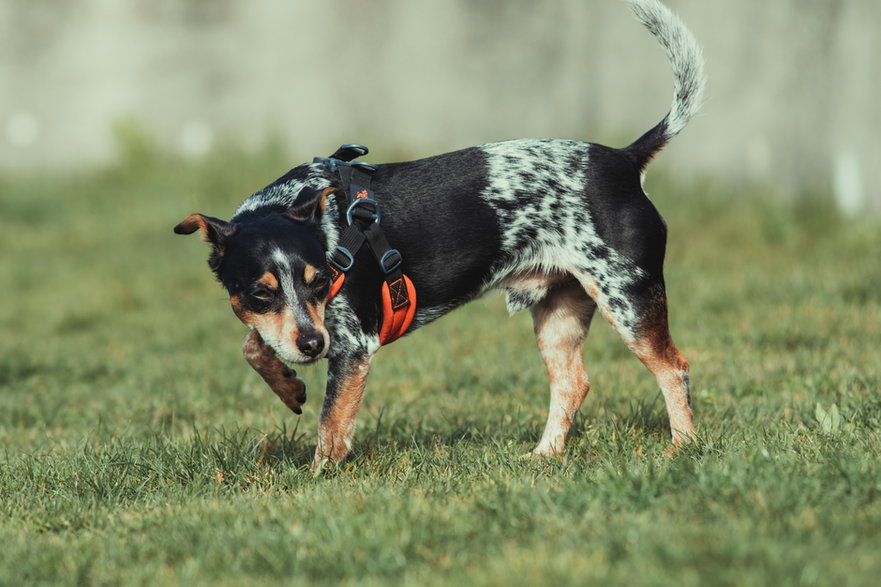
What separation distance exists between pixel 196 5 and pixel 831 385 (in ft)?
41.8

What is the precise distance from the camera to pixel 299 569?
2.91 m

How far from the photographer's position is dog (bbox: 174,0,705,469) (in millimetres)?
4180

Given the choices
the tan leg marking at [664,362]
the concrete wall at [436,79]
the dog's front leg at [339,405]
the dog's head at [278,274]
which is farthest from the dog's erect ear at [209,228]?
the concrete wall at [436,79]

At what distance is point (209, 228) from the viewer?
13.4 feet

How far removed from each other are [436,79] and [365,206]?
958 cm

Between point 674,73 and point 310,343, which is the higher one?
point 674,73

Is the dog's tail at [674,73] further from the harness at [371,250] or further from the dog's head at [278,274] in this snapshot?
the dog's head at [278,274]

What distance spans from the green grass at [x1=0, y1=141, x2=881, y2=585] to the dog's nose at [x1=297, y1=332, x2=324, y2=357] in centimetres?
54

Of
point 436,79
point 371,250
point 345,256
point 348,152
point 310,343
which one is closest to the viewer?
point 310,343

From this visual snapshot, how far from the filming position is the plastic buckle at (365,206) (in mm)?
4180

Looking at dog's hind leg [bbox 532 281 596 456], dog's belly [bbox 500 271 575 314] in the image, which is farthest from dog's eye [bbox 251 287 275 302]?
dog's hind leg [bbox 532 281 596 456]

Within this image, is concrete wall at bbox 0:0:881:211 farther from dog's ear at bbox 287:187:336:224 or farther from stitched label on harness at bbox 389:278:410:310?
dog's ear at bbox 287:187:336:224

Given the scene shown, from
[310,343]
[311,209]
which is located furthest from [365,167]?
[310,343]

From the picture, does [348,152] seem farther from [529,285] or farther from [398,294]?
[529,285]
